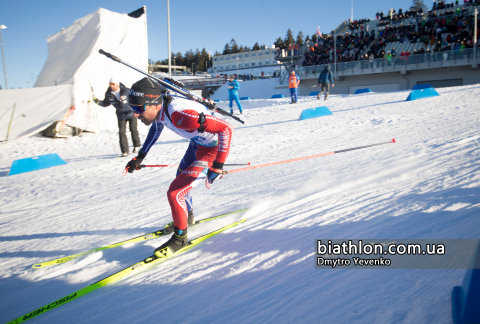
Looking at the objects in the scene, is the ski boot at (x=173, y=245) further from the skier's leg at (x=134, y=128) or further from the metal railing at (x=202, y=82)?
the metal railing at (x=202, y=82)

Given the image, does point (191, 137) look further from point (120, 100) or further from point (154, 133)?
point (120, 100)

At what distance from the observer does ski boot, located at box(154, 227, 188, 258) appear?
2.62 m

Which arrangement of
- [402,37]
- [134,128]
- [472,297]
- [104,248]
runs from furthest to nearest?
[402,37], [134,128], [104,248], [472,297]

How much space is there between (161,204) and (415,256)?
3278 millimetres

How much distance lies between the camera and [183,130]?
265cm

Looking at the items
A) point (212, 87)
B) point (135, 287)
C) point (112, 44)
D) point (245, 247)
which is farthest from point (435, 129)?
point (212, 87)

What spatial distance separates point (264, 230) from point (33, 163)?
719 centimetres

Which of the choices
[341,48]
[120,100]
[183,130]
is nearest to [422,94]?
[120,100]

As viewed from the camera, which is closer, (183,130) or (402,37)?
(183,130)

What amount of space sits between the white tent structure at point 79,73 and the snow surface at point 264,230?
6265mm

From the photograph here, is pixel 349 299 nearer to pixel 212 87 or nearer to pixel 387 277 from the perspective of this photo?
pixel 387 277

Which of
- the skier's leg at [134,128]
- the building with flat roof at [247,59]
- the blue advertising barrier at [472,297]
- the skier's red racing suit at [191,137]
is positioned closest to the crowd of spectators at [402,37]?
the skier's leg at [134,128]

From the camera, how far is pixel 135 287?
228cm

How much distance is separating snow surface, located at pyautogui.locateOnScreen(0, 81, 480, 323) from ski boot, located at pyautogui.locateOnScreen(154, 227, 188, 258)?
0.29ft
